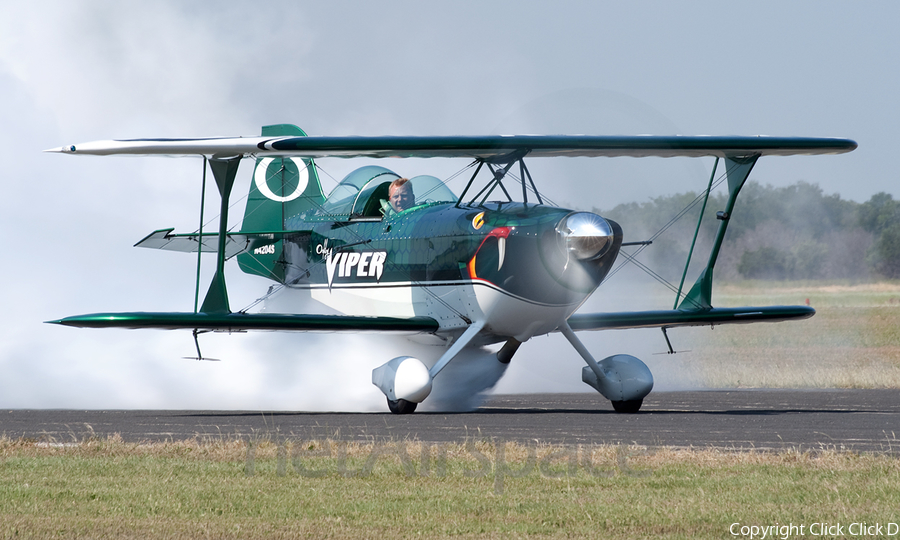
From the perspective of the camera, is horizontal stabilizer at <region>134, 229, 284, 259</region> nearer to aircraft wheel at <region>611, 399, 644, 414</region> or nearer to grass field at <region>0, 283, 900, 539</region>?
aircraft wheel at <region>611, 399, 644, 414</region>

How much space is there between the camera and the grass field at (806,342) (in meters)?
27.0

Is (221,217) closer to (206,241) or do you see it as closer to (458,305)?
(458,305)

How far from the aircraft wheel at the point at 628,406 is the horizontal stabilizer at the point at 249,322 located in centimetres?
291

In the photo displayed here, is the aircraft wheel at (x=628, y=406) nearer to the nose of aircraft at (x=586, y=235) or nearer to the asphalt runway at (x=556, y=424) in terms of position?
the asphalt runway at (x=556, y=424)

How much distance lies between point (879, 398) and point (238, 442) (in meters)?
12.7

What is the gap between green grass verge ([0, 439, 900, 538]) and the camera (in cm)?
724

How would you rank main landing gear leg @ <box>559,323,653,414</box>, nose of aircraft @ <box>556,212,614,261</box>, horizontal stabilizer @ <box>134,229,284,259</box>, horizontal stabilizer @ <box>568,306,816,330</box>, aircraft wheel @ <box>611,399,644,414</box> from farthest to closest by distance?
horizontal stabilizer @ <box>134,229,284,259</box> < horizontal stabilizer @ <box>568,306,816,330</box> < aircraft wheel @ <box>611,399,644,414</box> < main landing gear leg @ <box>559,323,653,414</box> < nose of aircraft @ <box>556,212,614,261</box>

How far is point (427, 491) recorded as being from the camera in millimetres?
8539

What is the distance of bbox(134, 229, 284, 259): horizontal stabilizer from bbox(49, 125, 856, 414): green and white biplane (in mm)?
1772

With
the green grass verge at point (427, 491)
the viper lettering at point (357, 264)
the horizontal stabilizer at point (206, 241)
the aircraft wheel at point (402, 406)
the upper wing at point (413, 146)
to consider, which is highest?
the upper wing at point (413, 146)

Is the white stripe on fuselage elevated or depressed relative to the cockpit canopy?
depressed

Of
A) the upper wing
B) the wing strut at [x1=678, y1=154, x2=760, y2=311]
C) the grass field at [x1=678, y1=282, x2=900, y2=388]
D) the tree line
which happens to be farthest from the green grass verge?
the tree line


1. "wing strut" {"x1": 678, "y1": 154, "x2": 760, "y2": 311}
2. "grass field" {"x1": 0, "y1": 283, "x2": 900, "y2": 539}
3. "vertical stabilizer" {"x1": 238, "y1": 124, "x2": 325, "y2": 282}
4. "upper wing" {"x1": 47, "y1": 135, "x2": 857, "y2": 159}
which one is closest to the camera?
"grass field" {"x1": 0, "y1": 283, "x2": 900, "y2": 539}

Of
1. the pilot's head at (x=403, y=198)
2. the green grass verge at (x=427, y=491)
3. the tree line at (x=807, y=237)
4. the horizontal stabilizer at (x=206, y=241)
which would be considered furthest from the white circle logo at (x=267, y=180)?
the tree line at (x=807, y=237)
